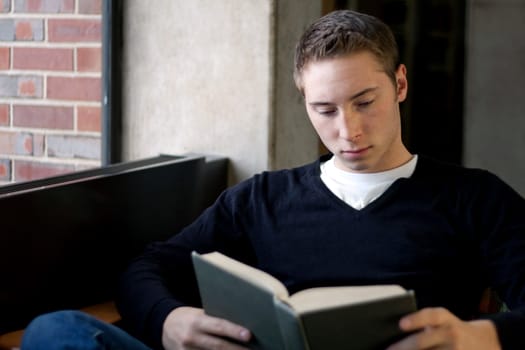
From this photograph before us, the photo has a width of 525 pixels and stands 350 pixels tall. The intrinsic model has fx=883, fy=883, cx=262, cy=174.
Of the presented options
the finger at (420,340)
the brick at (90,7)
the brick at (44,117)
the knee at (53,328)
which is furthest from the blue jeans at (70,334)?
the brick at (90,7)

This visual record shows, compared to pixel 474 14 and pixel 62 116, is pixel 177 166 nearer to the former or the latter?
pixel 62 116

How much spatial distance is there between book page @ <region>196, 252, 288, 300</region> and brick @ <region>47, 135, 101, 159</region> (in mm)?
1119

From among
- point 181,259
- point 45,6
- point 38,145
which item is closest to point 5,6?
point 45,6

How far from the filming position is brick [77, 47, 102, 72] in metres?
2.47

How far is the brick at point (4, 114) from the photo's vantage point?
2264 mm

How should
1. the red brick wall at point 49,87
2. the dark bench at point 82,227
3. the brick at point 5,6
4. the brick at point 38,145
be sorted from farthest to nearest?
the brick at point 38,145 < the red brick wall at point 49,87 < the brick at point 5,6 < the dark bench at point 82,227

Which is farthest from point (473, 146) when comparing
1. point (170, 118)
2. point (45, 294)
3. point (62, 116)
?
point (45, 294)

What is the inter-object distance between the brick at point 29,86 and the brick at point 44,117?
36mm

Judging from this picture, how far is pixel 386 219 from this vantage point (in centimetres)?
174

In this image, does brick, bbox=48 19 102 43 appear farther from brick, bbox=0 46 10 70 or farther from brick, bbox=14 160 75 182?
brick, bbox=14 160 75 182

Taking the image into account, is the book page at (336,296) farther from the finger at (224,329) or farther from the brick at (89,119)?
the brick at (89,119)

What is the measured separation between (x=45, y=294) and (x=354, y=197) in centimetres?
67

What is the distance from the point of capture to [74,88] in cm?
247

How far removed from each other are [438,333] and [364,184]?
0.51 metres
